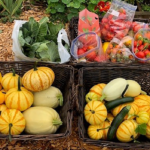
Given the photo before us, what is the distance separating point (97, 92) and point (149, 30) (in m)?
1.11

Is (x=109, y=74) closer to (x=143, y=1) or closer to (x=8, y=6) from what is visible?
(x=8, y=6)

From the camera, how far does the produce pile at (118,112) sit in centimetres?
176

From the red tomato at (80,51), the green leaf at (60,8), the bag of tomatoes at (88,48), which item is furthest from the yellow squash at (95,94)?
the green leaf at (60,8)

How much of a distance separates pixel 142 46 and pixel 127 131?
44.2 inches

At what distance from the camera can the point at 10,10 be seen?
139 inches

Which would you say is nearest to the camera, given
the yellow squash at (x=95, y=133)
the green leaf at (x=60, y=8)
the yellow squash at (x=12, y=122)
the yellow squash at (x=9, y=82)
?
the yellow squash at (x=12, y=122)

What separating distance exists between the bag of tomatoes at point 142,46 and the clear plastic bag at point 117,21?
0.62 feet

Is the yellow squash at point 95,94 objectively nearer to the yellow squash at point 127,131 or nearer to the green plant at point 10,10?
the yellow squash at point 127,131

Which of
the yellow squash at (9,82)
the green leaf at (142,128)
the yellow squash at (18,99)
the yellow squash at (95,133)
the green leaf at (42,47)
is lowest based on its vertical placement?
the yellow squash at (95,133)

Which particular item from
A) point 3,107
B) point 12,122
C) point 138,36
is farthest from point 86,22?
point 12,122

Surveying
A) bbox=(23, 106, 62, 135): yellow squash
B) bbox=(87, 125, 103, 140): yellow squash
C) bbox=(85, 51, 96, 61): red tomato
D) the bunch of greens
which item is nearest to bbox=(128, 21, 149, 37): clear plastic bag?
bbox=(85, 51, 96, 61): red tomato

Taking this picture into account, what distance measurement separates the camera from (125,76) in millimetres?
2260

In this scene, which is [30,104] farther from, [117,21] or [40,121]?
[117,21]

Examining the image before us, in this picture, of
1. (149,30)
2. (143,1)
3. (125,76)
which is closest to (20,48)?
(125,76)
